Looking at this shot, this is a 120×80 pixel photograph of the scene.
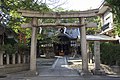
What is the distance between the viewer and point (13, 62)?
53.6ft

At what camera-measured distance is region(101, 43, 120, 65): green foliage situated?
16.5m

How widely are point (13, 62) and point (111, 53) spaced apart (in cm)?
754

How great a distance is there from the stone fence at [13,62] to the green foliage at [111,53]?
256 inches

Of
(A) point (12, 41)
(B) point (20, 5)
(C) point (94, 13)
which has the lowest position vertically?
(A) point (12, 41)

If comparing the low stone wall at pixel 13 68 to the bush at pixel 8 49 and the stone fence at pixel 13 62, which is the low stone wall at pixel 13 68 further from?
the bush at pixel 8 49

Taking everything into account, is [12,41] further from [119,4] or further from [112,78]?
[119,4]

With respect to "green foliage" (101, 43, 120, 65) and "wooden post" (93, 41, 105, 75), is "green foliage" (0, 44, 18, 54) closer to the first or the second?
"wooden post" (93, 41, 105, 75)

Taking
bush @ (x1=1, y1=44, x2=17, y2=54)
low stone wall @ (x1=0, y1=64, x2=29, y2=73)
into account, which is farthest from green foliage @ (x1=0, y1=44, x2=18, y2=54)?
low stone wall @ (x1=0, y1=64, x2=29, y2=73)

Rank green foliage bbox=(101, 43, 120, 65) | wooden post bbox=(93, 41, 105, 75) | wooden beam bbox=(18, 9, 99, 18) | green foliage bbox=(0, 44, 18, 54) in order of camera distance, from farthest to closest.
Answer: green foliage bbox=(101, 43, 120, 65), green foliage bbox=(0, 44, 18, 54), wooden beam bbox=(18, 9, 99, 18), wooden post bbox=(93, 41, 105, 75)

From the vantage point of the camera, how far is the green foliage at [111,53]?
16480 mm

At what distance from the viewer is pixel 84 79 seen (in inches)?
527

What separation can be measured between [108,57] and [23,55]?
22.4ft

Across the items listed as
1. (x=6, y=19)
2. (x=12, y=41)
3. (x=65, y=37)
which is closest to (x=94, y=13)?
(x=6, y=19)

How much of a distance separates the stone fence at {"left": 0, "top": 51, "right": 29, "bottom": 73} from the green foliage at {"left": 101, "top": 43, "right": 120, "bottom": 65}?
256 inches
